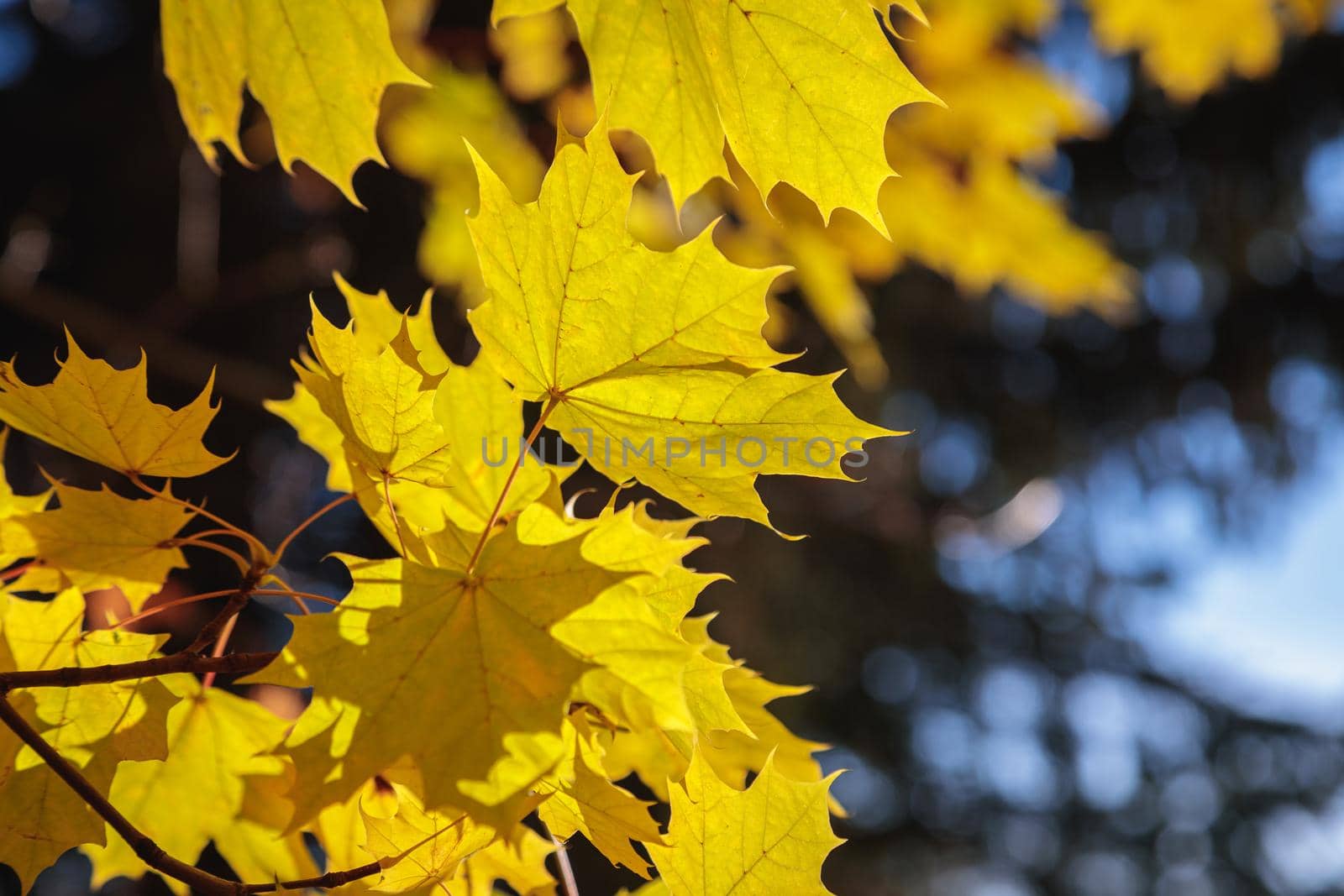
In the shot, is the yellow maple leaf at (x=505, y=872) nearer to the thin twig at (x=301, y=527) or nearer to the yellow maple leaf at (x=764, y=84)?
the thin twig at (x=301, y=527)

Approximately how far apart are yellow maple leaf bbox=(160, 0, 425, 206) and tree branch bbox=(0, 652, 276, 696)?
Answer: 1.17 feet

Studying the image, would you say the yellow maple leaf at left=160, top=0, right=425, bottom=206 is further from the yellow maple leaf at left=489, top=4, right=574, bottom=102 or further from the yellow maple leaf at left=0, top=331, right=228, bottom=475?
the yellow maple leaf at left=489, top=4, right=574, bottom=102

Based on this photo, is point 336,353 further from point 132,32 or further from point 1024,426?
point 1024,426

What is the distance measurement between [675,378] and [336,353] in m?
0.17

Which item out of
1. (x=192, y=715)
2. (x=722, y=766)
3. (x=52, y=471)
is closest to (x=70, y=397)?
(x=192, y=715)

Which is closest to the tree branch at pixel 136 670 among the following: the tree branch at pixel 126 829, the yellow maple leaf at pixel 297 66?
the tree branch at pixel 126 829

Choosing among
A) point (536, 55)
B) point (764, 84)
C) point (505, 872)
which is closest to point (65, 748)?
point (505, 872)

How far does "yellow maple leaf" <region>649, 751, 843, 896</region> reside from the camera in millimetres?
554

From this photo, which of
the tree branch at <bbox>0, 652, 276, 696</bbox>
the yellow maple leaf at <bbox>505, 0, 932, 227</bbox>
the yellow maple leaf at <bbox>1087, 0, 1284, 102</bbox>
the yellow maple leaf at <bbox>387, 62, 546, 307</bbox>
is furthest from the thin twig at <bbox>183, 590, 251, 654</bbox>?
the yellow maple leaf at <bbox>1087, 0, 1284, 102</bbox>

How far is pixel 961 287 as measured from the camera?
3.84 metres

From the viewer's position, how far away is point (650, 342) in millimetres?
502

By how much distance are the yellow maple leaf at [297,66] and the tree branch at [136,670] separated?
1.17ft

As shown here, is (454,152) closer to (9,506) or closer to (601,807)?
(9,506)

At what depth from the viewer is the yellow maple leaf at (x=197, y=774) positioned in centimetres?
66
